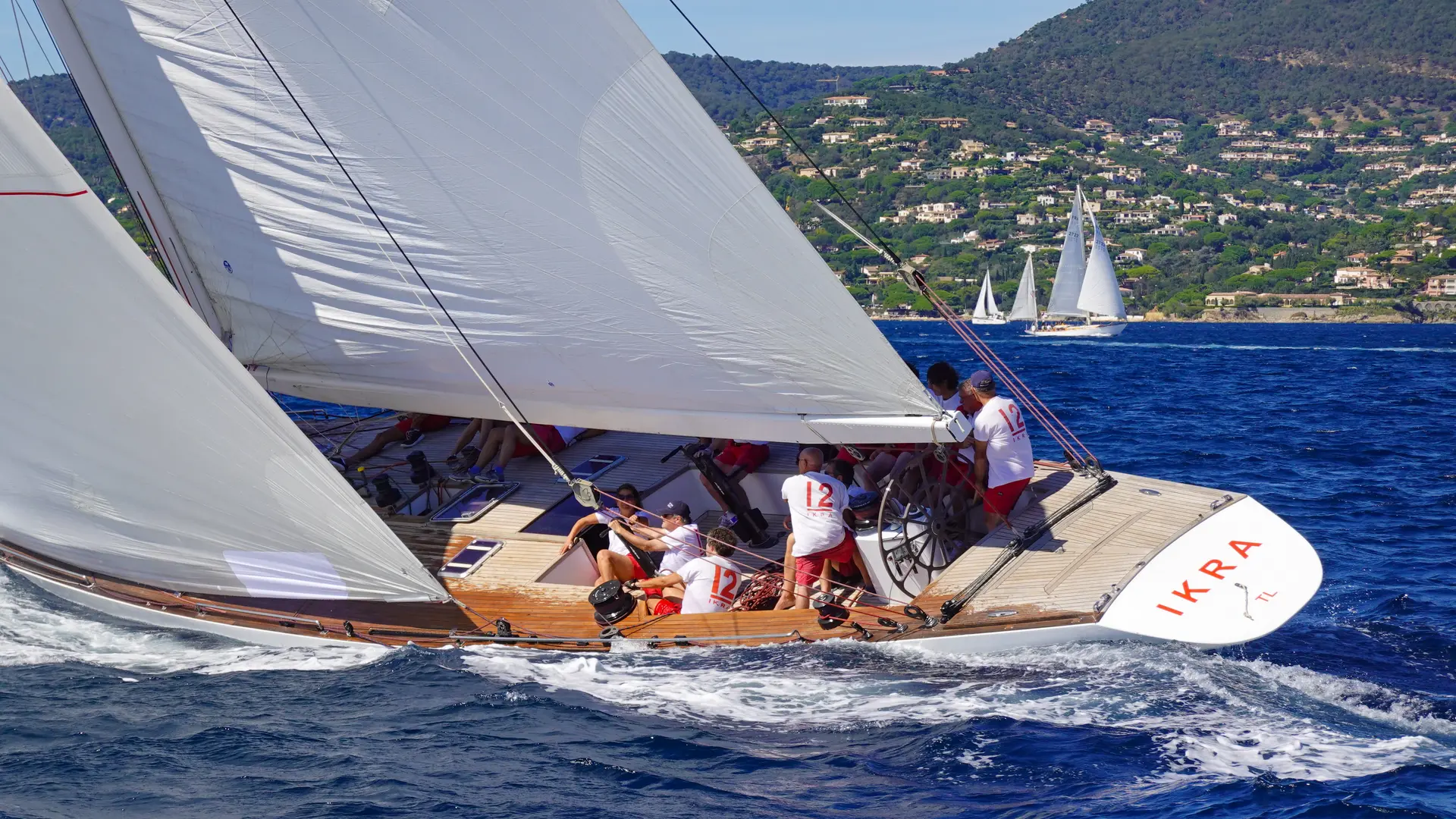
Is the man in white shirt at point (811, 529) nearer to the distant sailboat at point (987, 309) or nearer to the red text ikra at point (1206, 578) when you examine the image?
the red text ikra at point (1206, 578)

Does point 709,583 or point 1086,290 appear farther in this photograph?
point 1086,290

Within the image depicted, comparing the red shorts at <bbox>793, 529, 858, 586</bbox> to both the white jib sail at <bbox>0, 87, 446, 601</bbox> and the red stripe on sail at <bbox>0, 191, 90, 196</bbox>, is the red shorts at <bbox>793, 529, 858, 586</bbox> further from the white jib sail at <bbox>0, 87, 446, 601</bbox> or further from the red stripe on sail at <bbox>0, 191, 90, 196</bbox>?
the red stripe on sail at <bbox>0, 191, 90, 196</bbox>

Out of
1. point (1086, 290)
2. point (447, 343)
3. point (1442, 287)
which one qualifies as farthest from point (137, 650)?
point (1442, 287)

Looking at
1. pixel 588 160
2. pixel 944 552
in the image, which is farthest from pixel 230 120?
pixel 944 552

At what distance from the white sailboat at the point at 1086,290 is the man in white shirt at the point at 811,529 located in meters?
63.3

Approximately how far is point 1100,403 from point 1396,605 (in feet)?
59.1

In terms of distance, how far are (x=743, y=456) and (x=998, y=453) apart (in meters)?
2.31

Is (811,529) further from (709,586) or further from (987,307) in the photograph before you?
(987,307)

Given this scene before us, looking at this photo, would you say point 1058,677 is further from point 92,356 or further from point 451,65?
point 92,356

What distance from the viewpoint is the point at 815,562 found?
342 inches

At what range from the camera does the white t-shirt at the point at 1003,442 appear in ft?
29.8

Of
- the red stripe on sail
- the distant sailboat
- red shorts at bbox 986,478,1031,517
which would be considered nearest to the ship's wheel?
red shorts at bbox 986,478,1031,517

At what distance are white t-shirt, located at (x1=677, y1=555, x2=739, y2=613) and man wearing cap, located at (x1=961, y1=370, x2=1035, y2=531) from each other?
6.07ft

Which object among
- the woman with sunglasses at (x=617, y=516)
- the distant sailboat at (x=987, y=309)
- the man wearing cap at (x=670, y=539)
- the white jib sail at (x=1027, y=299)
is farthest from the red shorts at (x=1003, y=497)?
the distant sailboat at (x=987, y=309)
